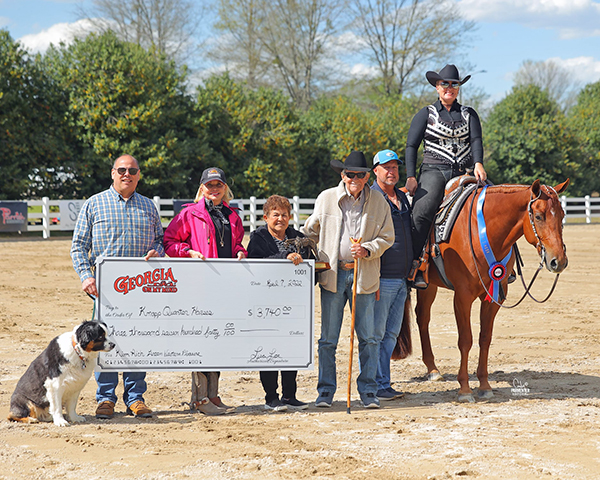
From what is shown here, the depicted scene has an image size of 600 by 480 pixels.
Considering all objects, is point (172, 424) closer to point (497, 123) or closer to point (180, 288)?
point (180, 288)

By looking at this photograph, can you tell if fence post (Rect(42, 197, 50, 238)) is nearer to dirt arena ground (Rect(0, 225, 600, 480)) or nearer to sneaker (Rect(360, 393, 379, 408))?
dirt arena ground (Rect(0, 225, 600, 480))

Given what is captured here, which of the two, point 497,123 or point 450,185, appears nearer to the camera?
point 450,185

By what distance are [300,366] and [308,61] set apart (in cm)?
3597

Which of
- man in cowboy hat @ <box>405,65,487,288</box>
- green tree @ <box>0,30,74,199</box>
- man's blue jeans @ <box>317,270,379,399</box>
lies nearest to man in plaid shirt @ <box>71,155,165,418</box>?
man's blue jeans @ <box>317,270,379,399</box>

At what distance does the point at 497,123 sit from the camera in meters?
35.8

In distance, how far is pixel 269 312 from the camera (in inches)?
222

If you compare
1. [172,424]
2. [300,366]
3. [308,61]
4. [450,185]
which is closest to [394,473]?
[300,366]

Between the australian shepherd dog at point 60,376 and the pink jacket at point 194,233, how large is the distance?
2.92 feet

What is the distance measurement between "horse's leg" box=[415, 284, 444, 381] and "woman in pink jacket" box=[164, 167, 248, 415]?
7.74ft

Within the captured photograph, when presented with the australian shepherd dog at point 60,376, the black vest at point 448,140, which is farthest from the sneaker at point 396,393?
the australian shepherd dog at point 60,376

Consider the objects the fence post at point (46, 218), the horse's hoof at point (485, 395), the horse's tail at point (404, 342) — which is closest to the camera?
the horse's hoof at point (485, 395)

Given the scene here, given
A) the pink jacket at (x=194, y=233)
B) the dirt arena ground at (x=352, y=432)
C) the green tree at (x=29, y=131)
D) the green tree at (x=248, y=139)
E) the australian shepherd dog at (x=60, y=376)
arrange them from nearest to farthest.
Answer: the dirt arena ground at (x=352, y=432) → the australian shepherd dog at (x=60, y=376) → the pink jacket at (x=194, y=233) → the green tree at (x=29, y=131) → the green tree at (x=248, y=139)

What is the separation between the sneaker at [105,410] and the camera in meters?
5.32

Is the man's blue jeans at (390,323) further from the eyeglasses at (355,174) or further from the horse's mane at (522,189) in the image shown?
the horse's mane at (522,189)
